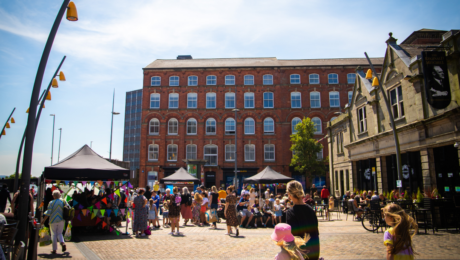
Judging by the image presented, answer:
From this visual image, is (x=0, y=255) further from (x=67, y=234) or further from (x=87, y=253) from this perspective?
(x=67, y=234)

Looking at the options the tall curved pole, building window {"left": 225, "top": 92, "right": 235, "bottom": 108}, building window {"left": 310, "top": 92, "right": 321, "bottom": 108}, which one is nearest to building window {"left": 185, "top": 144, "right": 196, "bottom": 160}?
building window {"left": 225, "top": 92, "right": 235, "bottom": 108}

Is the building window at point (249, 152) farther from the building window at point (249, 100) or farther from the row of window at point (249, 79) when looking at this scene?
the row of window at point (249, 79)

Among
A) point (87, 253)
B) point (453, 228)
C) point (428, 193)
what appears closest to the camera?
point (87, 253)

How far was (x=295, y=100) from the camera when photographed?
45.2m

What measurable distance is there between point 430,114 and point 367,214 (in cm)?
605

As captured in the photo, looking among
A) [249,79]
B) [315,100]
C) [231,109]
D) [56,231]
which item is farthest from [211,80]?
[56,231]

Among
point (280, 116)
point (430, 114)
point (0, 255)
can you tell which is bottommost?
point (0, 255)

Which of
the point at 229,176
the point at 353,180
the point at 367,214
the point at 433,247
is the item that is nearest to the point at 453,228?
the point at 367,214

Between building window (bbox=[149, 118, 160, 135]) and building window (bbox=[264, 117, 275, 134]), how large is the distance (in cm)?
1544

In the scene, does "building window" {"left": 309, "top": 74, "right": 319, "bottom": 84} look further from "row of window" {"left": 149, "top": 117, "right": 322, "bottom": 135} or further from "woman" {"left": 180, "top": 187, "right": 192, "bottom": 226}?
"woman" {"left": 180, "top": 187, "right": 192, "bottom": 226}

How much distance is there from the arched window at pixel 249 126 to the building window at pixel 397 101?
26718mm

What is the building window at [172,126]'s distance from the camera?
148ft

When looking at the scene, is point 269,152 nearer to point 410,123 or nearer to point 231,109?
point 231,109

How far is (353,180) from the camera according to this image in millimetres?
24781
